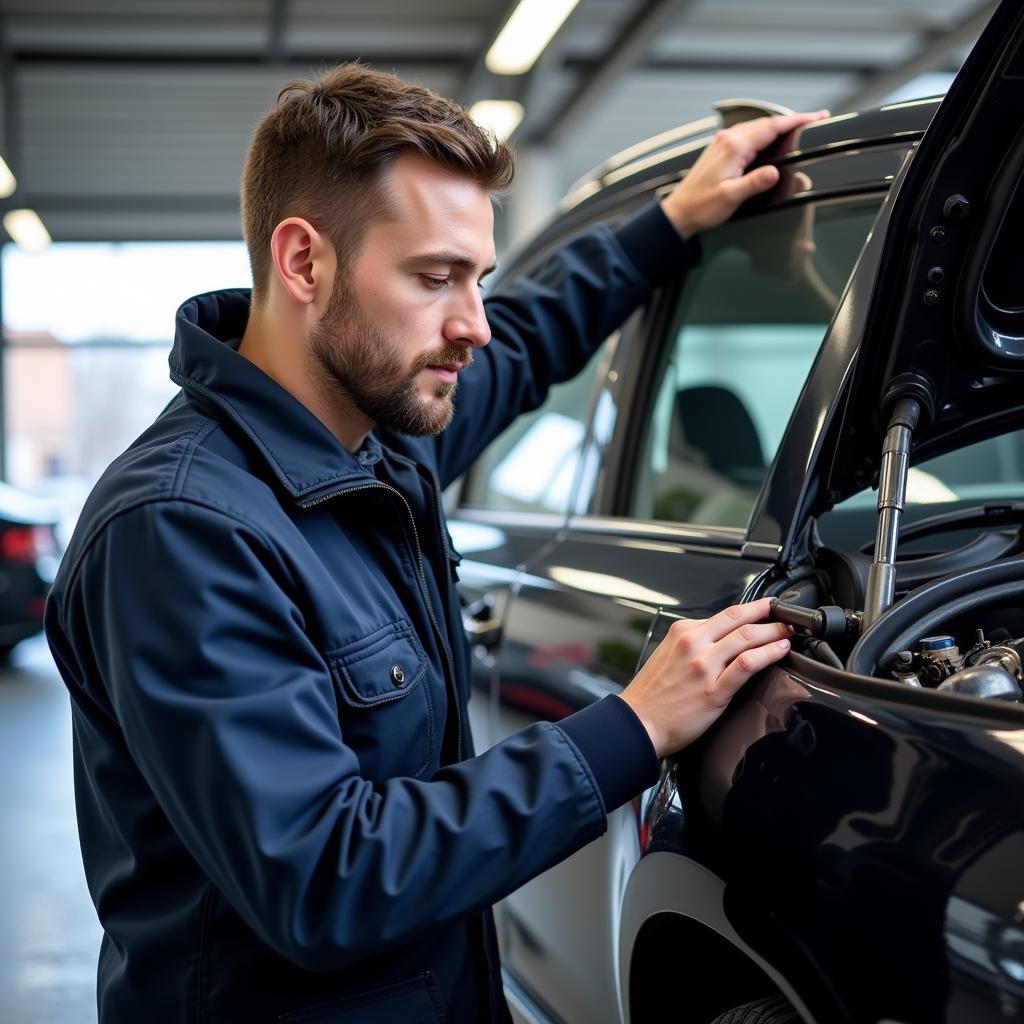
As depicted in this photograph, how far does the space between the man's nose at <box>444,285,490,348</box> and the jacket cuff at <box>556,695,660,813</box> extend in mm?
492

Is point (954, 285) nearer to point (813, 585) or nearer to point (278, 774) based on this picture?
point (813, 585)

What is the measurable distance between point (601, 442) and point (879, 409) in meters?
0.76

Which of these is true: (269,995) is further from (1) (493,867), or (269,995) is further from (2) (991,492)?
(2) (991,492)

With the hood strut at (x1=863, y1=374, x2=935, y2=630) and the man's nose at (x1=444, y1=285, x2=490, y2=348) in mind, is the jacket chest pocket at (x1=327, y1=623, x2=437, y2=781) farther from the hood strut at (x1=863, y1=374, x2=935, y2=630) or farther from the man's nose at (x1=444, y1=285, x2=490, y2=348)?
the hood strut at (x1=863, y1=374, x2=935, y2=630)

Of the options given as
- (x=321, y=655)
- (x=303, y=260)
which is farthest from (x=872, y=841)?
(x=303, y=260)

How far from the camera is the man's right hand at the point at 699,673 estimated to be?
128 cm

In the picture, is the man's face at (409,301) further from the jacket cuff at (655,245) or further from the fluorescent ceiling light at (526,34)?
the fluorescent ceiling light at (526,34)

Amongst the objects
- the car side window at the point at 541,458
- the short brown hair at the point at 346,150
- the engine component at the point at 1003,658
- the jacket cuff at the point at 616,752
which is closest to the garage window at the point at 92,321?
the car side window at the point at 541,458

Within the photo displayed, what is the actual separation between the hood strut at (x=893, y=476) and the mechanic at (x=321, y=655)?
0.13 metres

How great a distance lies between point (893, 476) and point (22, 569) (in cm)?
673

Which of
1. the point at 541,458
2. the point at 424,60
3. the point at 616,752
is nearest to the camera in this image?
the point at 616,752

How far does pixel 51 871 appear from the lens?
4.16 metres

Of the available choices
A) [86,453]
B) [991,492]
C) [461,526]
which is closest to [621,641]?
[991,492]

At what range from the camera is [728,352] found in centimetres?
245
